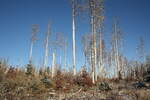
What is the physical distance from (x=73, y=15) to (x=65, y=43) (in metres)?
20.3

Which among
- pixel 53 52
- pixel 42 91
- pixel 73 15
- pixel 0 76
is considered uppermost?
pixel 73 15

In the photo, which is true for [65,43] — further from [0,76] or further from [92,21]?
[0,76]

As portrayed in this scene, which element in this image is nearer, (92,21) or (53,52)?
(92,21)

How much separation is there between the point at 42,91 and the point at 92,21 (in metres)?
10.8

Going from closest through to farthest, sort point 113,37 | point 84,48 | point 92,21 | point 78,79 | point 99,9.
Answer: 1. point 78,79
2. point 92,21
3. point 99,9
4. point 113,37
5. point 84,48

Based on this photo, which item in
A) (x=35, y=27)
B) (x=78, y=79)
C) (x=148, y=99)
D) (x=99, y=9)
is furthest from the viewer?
(x=35, y=27)

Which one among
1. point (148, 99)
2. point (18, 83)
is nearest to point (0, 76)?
point (18, 83)

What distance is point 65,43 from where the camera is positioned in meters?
39.5

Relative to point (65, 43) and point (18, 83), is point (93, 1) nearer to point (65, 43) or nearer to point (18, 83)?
point (18, 83)

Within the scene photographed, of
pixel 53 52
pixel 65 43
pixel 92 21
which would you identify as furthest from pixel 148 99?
pixel 65 43

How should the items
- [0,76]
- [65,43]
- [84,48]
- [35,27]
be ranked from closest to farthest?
[0,76] < [35,27] < [84,48] < [65,43]

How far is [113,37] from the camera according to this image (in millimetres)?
27812

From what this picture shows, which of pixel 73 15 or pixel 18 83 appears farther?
pixel 73 15

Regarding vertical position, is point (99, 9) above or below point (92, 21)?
above
